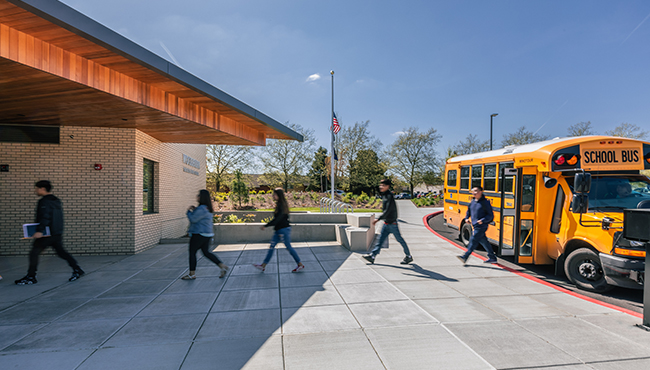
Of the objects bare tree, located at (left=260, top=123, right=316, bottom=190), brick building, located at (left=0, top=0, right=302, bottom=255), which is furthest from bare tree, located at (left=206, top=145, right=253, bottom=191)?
brick building, located at (left=0, top=0, right=302, bottom=255)

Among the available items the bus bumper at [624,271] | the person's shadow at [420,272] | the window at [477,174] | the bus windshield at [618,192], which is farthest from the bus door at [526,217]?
the window at [477,174]

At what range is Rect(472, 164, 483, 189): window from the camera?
9086 mm

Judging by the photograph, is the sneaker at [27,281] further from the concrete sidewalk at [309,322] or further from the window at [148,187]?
the window at [148,187]

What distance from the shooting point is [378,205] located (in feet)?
90.8

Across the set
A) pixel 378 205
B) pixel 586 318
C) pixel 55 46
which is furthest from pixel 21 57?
pixel 378 205

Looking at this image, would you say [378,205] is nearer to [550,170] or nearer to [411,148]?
[411,148]

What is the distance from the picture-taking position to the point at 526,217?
6.82m

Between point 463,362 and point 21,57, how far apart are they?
6.47 m

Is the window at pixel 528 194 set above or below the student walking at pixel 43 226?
above

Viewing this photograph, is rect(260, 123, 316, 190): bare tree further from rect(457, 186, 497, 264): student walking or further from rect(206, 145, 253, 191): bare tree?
rect(457, 186, 497, 264): student walking

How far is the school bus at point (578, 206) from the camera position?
5.25m

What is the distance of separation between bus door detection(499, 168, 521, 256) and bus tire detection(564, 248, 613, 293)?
1267 millimetres

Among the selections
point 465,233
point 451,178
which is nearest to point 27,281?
point 465,233

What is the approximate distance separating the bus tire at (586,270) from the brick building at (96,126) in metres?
7.74
